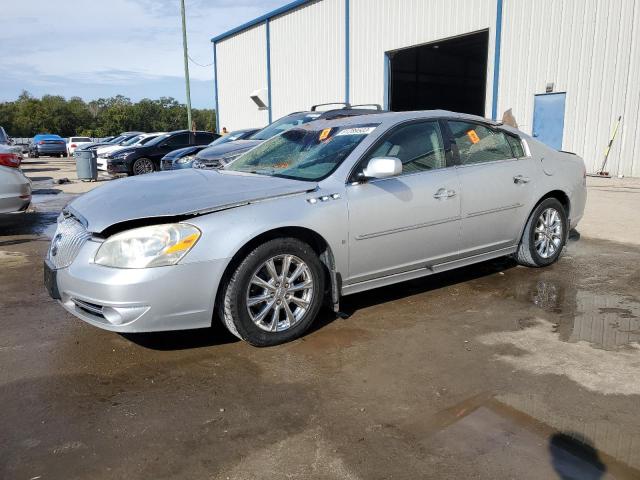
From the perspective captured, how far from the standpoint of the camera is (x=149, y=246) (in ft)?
11.1

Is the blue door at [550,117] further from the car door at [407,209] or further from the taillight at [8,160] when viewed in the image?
the taillight at [8,160]

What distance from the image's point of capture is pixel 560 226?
Result: 18.7 feet

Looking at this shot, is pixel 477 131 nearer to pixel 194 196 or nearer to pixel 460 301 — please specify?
pixel 460 301

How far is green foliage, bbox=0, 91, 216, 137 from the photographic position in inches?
2940

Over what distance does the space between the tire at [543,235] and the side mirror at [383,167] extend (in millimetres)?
2046

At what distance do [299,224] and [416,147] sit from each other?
1.41m

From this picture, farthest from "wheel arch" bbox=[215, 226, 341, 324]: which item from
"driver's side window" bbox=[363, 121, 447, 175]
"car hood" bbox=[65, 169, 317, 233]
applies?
"driver's side window" bbox=[363, 121, 447, 175]

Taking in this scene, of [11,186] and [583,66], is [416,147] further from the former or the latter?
[583,66]

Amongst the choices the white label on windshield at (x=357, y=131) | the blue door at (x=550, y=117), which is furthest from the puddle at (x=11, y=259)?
the blue door at (x=550, y=117)

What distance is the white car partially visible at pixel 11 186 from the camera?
25.3 ft

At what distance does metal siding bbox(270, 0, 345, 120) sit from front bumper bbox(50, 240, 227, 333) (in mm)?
20111

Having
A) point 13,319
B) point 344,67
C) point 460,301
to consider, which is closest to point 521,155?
point 460,301

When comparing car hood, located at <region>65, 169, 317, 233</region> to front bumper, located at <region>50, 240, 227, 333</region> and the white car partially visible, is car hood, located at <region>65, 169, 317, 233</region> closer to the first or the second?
front bumper, located at <region>50, 240, 227, 333</region>

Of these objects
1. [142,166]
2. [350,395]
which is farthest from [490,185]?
[142,166]
